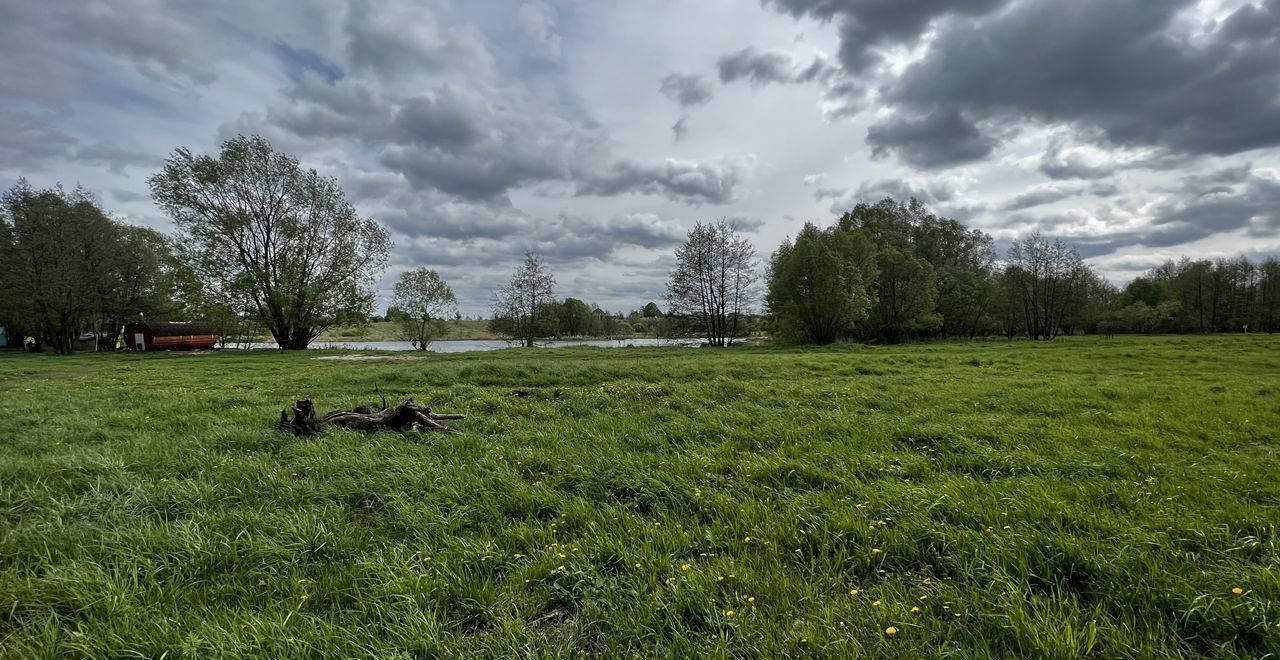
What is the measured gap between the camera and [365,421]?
299 inches

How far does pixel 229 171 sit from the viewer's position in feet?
119

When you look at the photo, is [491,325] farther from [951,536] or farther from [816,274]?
[951,536]

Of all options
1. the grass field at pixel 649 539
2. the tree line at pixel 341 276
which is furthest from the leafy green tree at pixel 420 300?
the grass field at pixel 649 539

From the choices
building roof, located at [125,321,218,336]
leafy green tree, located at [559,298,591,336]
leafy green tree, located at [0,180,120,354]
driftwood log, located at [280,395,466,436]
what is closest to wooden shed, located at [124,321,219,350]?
building roof, located at [125,321,218,336]

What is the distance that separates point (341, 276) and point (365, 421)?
39.5 metres

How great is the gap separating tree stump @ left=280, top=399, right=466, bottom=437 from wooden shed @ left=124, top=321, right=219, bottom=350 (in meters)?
50.7

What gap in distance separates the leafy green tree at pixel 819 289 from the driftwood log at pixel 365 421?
1455 inches

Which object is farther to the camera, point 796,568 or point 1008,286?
point 1008,286

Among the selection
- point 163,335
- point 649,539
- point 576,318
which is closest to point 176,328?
point 163,335

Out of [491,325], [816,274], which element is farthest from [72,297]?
[816,274]

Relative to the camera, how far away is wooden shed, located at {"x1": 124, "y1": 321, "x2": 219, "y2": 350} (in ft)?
140

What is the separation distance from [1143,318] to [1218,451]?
283 ft

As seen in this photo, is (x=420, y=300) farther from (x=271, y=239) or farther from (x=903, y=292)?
(x=903, y=292)

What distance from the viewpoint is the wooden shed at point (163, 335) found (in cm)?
4262
